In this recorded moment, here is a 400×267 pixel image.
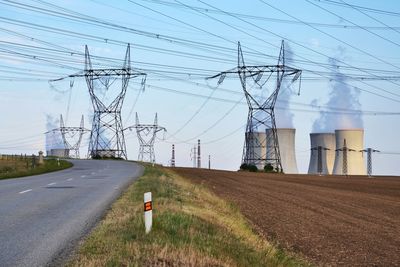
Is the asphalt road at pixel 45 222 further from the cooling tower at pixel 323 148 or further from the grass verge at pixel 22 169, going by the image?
the cooling tower at pixel 323 148

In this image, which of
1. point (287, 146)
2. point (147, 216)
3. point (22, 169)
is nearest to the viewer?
point (147, 216)

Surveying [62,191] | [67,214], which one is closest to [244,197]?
[62,191]

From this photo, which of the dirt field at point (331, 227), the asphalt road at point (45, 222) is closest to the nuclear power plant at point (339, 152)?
the dirt field at point (331, 227)

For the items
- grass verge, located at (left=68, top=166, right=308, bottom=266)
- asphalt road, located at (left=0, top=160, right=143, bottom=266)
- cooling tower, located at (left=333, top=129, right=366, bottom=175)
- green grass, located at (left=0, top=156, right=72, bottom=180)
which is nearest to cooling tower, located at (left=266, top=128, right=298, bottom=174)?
cooling tower, located at (left=333, top=129, right=366, bottom=175)

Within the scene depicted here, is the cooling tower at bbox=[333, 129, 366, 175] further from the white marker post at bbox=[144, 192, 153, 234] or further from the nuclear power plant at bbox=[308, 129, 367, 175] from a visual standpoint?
the white marker post at bbox=[144, 192, 153, 234]

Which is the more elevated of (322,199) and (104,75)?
(104,75)

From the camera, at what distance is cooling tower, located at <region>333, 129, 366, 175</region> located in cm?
7756

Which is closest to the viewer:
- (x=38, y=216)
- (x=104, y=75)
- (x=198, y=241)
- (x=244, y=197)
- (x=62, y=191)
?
(x=198, y=241)

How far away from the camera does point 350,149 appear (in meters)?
78.4

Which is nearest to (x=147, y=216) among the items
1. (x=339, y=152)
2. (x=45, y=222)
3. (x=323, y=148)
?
(x=45, y=222)

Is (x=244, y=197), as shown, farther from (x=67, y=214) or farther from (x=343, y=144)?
(x=343, y=144)

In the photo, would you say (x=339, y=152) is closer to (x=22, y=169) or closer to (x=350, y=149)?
(x=350, y=149)

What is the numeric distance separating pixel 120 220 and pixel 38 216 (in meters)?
2.97

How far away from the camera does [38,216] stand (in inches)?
579
